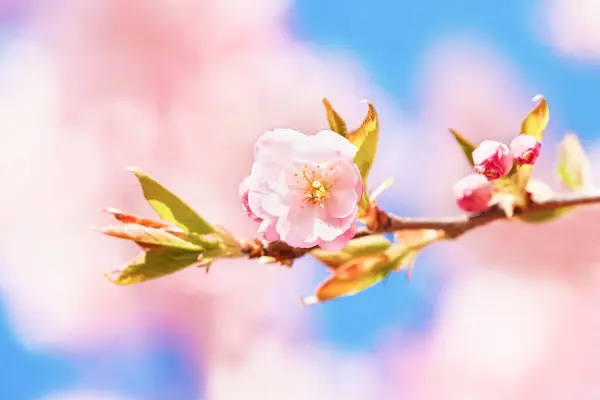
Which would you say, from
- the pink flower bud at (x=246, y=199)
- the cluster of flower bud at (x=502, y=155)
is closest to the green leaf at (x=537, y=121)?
the cluster of flower bud at (x=502, y=155)

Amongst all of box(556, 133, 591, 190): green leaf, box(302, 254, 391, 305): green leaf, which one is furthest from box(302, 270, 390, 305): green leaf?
box(556, 133, 591, 190): green leaf

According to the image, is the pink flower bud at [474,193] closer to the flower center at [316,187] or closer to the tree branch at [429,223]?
the tree branch at [429,223]

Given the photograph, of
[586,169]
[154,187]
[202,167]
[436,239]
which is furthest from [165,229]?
[202,167]

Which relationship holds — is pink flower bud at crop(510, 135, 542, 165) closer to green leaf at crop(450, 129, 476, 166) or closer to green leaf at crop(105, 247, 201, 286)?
green leaf at crop(450, 129, 476, 166)

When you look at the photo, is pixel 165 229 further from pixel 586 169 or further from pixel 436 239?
pixel 586 169

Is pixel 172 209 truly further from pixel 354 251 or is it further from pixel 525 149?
pixel 525 149

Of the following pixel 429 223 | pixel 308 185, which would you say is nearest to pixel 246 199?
pixel 308 185
